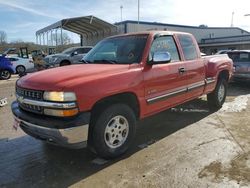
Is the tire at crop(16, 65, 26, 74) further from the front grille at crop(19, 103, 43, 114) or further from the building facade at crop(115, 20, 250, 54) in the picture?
the building facade at crop(115, 20, 250, 54)

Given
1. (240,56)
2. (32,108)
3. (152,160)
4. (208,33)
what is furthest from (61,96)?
(208,33)

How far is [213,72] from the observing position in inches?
270

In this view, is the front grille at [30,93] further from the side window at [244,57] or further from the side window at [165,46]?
the side window at [244,57]

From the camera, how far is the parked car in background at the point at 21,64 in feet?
62.9

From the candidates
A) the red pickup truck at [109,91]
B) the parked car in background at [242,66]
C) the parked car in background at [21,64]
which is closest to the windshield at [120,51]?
the red pickup truck at [109,91]

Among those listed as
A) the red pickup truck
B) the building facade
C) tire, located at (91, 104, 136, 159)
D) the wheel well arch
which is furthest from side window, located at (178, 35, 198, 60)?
the building facade

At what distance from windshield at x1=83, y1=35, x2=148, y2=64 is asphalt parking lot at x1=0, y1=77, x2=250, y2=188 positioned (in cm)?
152

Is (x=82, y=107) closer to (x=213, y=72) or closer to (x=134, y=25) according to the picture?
(x=213, y=72)

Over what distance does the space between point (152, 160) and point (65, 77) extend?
1.80 m

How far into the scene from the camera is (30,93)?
4.11 metres

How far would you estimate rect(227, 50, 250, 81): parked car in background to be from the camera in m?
11.2

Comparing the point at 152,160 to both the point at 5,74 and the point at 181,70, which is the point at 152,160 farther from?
the point at 5,74

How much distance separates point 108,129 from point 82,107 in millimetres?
675

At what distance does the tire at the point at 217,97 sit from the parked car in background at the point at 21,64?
48.8 ft
